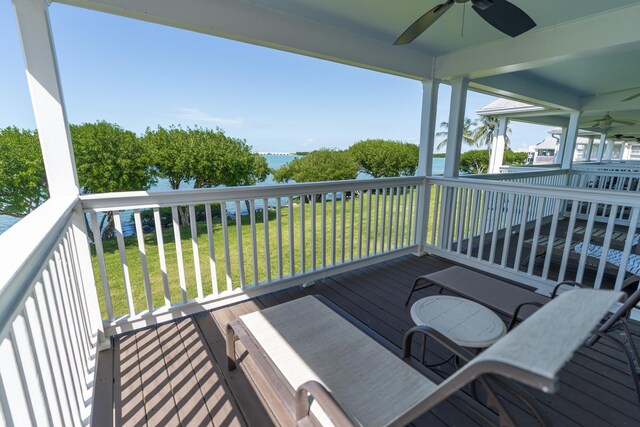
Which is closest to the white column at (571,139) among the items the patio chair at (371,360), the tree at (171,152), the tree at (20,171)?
the patio chair at (371,360)

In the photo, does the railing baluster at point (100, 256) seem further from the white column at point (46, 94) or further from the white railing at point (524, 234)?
the white railing at point (524, 234)

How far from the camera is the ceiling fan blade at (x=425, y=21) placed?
2171 millimetres

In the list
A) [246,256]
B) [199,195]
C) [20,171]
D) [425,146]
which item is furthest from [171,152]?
[425,146]

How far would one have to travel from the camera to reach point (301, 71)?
13.6 m

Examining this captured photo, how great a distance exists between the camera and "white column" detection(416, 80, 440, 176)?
4078 millimetres

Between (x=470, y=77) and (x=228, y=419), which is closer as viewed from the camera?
(x=228, y=419)

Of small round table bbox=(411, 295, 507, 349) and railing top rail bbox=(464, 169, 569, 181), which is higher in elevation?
railing top rail bbox=(464, 169, 569, 181)

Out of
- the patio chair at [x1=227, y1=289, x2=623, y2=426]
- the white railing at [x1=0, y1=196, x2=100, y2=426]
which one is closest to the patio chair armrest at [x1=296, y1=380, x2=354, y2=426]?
the patio chair at [x1=227, y1=289, x2=623, y2=426]

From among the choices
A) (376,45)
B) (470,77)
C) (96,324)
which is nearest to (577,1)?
(470,77)

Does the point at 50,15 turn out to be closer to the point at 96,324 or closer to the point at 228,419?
the point at 96,324

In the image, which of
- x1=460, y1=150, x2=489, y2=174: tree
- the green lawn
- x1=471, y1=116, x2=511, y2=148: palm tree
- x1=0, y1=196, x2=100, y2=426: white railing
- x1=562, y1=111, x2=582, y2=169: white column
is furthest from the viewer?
x1=471, y1=116, x2=511, y2=148: palm tree

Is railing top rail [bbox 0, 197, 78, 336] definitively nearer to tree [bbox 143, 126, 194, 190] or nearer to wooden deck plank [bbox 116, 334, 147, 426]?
wooden deck plank [bbox 116, 334, 147, 426]

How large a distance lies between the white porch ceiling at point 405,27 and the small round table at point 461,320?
258cm

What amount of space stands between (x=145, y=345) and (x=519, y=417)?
255cm
